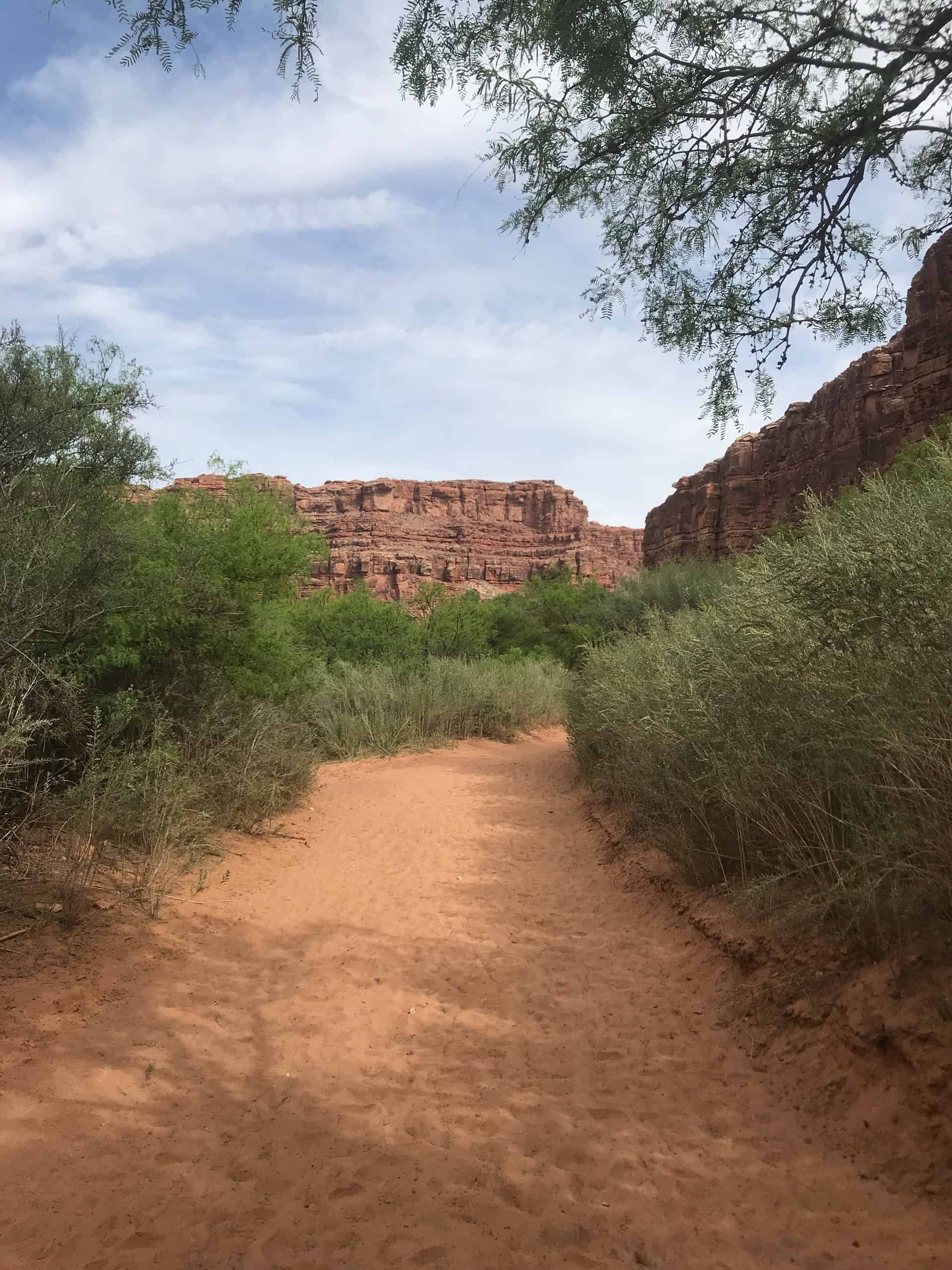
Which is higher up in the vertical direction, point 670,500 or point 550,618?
point 670,500

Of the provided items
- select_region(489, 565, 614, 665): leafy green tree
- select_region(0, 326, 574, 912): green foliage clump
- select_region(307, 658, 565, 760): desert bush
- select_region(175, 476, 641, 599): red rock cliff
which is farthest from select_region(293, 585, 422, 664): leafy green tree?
select_region(175, 476, 641, 599): red rock cliff

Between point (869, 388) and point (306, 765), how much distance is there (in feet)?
102

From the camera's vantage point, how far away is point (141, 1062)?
3.59 meters

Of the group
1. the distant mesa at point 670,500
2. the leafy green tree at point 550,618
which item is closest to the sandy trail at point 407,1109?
the distant mesa at point 670,500

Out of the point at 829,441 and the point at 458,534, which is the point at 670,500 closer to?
the point at 829,441

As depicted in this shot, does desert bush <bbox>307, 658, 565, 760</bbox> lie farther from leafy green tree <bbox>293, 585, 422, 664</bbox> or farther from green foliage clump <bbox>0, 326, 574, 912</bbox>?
green foliage clump <bbox>0, 326, 574, 912</bbox>

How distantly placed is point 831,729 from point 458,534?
7593 centimetres

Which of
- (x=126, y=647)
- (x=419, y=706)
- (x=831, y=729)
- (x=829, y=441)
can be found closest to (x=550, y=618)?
(x=829, y=441)

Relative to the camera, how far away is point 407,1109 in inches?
131

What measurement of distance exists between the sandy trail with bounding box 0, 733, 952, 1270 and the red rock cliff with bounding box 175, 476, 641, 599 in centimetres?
6671

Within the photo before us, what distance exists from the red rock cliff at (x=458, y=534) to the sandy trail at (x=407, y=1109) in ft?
219

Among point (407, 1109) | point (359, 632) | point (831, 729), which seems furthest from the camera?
point (359, 632)

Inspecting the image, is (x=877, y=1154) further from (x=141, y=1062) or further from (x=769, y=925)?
(x=141, y=1062)

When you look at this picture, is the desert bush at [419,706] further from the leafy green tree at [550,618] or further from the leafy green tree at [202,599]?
the leafy green tree at [550,618]
